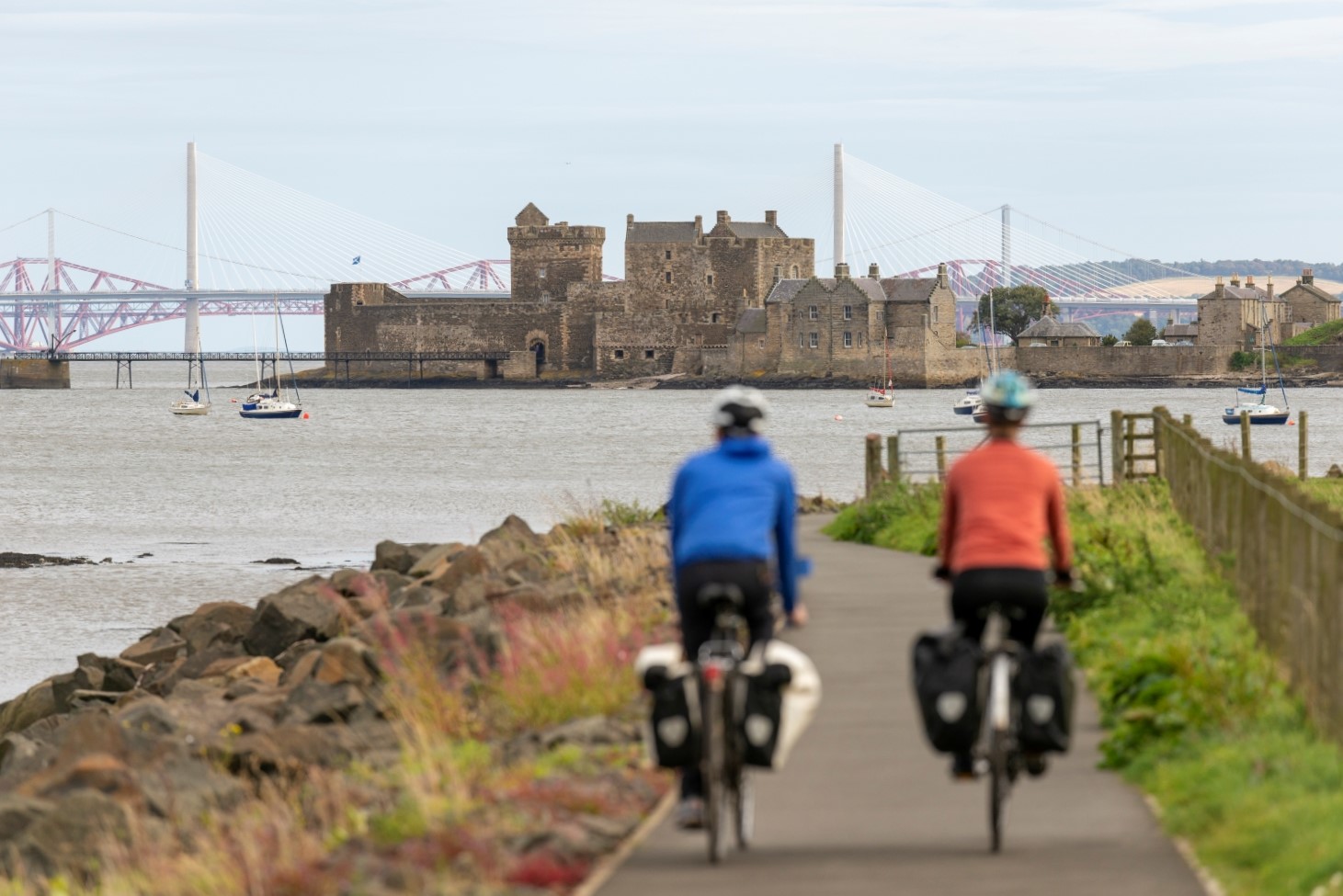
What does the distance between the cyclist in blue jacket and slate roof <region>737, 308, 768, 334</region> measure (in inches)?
4316

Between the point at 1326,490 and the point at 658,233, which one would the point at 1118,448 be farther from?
the point at 658,233

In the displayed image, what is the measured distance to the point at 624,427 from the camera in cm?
8125

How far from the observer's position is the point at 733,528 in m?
6.51

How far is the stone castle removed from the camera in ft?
374

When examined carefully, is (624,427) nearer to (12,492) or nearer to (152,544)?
(12,492)

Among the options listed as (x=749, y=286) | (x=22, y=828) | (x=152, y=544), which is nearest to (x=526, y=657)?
(x=22, y=828)

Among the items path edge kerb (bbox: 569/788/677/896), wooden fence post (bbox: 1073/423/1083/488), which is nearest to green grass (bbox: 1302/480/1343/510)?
wooden fence post (bbox: 1073/423/1083/488)

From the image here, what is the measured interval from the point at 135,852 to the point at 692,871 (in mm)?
2537

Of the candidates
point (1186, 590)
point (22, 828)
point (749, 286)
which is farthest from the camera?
point (749, 286)

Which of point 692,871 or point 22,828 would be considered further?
point 22,828

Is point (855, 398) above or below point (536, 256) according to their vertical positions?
below

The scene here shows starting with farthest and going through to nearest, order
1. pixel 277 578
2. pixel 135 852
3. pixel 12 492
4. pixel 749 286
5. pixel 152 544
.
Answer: pixel 749 286 < pixel 12 492 < pixel 152 544 < pixel 277 578 < pixel 135 852

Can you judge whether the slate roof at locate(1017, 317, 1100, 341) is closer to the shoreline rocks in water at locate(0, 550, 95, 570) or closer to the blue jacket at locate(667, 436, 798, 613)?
the shoreline rocks in water at locate(0, 550, 95, 570)

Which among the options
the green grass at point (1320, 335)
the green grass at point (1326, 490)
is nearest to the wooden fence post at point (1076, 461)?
the green grass at point (1326, 490)
